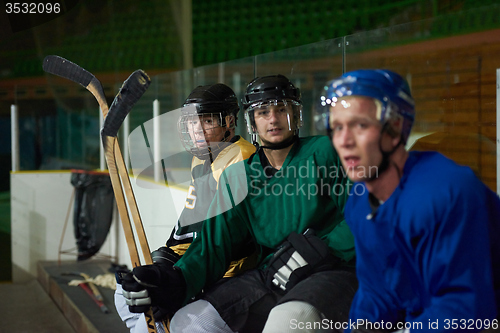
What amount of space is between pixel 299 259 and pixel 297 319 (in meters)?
0.14

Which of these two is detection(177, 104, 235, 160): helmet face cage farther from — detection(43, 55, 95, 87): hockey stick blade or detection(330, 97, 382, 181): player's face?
detection(330, 97, 382, 181): player's face

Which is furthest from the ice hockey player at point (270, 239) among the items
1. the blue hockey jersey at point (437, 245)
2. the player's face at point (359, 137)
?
the player's face at point (359, 137)

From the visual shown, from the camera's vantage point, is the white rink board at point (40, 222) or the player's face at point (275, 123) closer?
the player's face at point (275, 123)

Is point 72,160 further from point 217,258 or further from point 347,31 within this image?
point 217,258

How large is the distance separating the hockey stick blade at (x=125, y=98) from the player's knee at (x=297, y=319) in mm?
576

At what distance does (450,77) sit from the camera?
1587 millimetres

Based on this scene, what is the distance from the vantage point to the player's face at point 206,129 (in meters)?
1.36

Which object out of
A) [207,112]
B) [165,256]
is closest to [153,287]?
[165,256]

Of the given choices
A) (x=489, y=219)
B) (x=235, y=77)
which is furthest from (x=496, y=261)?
(x=235, y=77)

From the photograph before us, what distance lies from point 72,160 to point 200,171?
13.5ft

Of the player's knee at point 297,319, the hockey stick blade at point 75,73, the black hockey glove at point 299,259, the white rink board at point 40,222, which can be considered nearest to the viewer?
the player's knee at point 297,319

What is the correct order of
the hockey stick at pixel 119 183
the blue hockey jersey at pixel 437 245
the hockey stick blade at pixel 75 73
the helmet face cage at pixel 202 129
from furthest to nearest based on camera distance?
the helmet face cage at pixel 202 129 < the hockey stick blade at pixel 75 73 < the hockey stick at pixel 119 183 < the blue hockey jersey at pixel 437 245

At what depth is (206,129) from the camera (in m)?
Result: 1.36

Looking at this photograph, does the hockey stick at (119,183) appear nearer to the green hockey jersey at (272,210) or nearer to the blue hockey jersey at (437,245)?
the green hockey jersey at (272,210)
